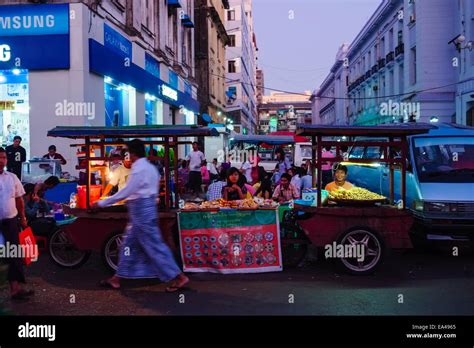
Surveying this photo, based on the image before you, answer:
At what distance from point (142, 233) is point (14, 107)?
397 inches

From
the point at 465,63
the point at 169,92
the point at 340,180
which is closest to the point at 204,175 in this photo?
the point at 169,92

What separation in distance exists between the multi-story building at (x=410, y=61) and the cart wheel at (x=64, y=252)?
18.2 metres

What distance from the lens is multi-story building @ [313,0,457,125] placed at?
1241 inches

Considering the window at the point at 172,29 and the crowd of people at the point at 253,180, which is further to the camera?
the window at the point at 172,29

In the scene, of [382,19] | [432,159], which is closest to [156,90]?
[432,159]

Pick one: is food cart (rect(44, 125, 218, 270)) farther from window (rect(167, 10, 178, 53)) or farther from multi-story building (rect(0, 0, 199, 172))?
window (rect(167, 10, 178, 53))

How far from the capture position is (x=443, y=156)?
960cm

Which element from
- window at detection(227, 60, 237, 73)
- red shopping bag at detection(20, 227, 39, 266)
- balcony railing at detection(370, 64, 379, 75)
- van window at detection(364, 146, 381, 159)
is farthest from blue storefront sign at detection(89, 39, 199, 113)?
window at detection(227, 60, 237, 73)

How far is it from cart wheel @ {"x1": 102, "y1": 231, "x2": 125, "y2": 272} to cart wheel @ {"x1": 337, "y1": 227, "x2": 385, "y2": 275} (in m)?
3.19

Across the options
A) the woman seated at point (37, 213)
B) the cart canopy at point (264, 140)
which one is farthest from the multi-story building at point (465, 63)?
the woman seated at point (37, 213)

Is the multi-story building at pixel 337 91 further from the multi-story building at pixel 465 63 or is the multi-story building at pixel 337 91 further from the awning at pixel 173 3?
the awning at pixel 173 3

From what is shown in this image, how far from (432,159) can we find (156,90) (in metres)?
14.9

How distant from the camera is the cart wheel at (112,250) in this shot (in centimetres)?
739

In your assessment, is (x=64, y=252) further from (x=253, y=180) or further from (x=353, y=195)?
(x=253, y=180)
